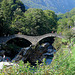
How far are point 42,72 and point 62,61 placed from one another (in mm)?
958

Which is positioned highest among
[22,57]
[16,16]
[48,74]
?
[16,16]

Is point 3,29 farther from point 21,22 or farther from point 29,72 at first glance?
point 29,72

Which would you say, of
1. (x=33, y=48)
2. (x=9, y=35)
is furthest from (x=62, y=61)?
(x=9, y=35)

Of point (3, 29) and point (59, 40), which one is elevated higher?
point (3, 29)

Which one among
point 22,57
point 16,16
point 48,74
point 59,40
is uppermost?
point 16,16

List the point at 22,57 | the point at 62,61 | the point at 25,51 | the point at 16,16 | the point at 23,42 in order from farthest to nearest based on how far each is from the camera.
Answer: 1. the point at 16,16
2. the point at 23,42
3. the point at 25,51
4. the point at 22,57
5. the point at 62,61

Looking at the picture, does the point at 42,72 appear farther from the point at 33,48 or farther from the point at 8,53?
the point at 33,48

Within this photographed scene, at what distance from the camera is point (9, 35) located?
25078 millimetres

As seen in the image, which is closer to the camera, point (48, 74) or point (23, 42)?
point (48, 74)

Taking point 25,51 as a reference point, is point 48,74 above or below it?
above

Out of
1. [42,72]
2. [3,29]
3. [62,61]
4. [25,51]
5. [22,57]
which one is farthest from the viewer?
[3,29]

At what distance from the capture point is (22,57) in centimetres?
2056

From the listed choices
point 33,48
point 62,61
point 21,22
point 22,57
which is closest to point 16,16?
point 21,22

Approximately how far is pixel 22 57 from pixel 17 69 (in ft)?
57.2
